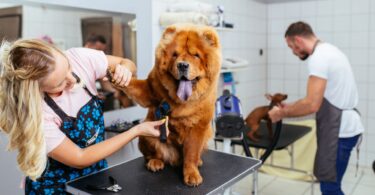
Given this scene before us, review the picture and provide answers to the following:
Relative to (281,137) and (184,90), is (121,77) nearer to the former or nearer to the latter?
(184,90)

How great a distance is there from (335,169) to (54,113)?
5.79 feet

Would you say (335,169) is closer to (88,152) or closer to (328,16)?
(88,152)

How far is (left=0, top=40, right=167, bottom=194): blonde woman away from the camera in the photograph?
38.7 inches

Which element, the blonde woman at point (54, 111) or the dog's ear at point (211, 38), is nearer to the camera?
the blonde woman at point (54, 111)

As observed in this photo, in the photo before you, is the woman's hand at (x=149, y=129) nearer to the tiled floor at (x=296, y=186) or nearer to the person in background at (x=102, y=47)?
the person in background at (x=102, y=47)

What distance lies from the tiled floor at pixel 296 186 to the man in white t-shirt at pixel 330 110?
81 cm

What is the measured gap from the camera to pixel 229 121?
62.2 inches

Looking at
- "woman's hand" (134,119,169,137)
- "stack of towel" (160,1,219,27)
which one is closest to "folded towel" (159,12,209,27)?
"stack of towel" (160,1,219,27)

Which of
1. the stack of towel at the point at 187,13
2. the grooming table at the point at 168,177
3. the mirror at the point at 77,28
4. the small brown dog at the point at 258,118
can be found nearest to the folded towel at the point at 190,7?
the stack of towel at the point at 187,13

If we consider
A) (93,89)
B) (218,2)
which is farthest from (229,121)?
(218,2)

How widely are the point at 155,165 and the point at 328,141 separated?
1.31 meters

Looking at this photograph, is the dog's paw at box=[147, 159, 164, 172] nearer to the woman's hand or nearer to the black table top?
the woman's hand

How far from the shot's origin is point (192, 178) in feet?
3.95

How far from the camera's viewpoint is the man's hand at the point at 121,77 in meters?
1.18
